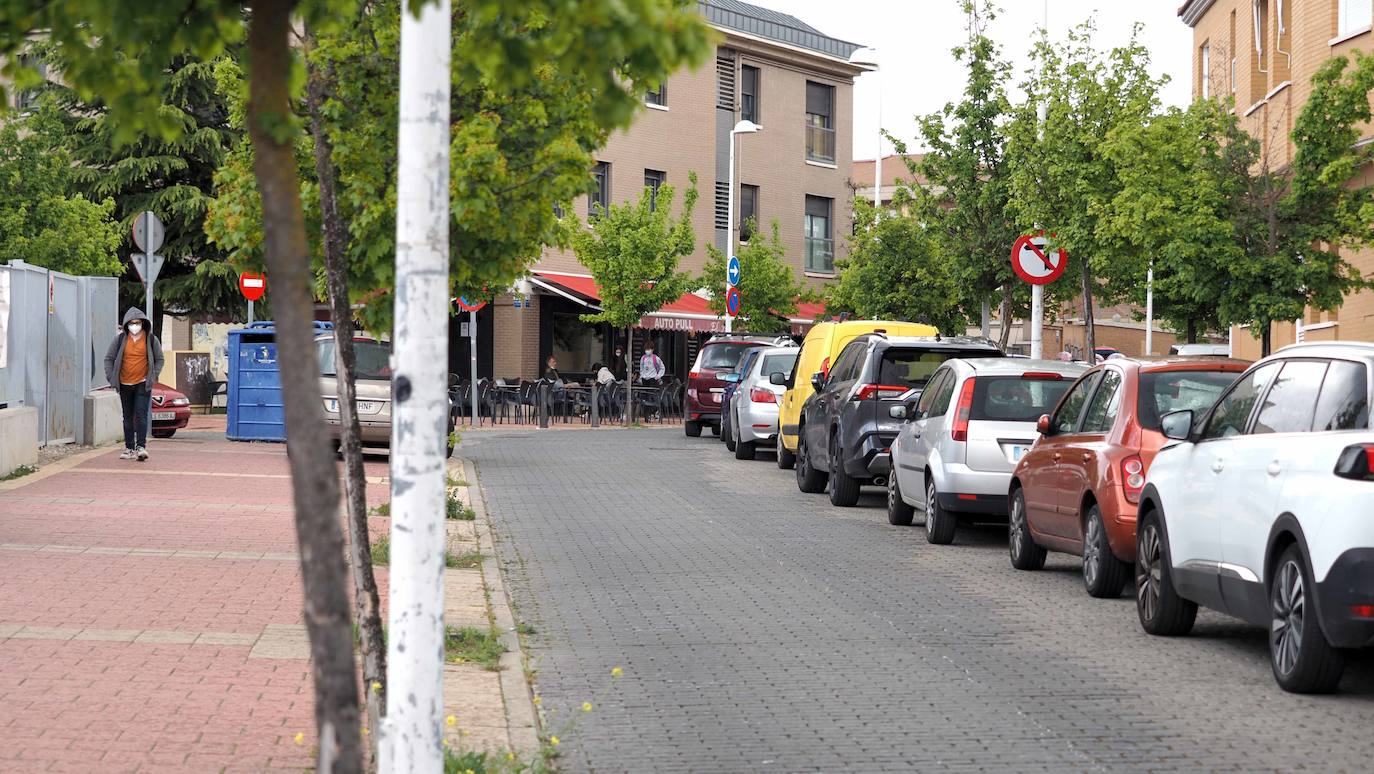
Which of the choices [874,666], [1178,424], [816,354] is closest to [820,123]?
[816,354]

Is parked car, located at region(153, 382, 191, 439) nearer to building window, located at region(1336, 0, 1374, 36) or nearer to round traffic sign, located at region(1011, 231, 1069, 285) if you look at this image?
round traffic sign, located at region(1011, 231, 1069, 285)

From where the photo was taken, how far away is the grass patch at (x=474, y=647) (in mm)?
8484

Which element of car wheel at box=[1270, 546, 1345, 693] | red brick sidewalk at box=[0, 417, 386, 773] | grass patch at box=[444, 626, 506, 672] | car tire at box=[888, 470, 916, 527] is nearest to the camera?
red brick sidewalk at box=[0, 417, 386, 773]

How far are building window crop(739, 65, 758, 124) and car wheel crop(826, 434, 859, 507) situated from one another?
108 ft

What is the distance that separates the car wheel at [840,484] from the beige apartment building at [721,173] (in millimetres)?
23409

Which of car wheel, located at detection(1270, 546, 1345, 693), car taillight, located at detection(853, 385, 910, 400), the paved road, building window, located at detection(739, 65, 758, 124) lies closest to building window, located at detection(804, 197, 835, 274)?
building window, located at detection(739, 65, 758, 124)

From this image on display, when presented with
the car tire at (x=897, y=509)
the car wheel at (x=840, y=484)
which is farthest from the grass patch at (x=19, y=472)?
the car tire at (x=897, y=509)

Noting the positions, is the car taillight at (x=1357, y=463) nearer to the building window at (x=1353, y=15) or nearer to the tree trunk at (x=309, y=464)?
the tree trunk at (x=309, y=464)

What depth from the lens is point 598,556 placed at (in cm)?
1348

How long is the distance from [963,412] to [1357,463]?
704 centimetres

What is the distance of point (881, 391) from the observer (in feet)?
57.6

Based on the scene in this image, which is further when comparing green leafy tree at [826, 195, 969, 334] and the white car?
green leafy tree at [826, 195, 969, 334]

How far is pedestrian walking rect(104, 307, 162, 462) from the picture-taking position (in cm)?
2000

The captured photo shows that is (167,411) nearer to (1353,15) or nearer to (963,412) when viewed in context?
(963,412)
